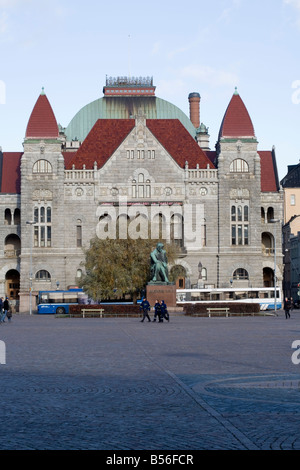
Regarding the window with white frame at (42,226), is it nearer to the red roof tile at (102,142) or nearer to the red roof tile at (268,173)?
the red roof tile at (102,142)

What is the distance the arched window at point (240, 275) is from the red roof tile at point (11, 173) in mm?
29627

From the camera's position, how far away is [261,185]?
103375mm

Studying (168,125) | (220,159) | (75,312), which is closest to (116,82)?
(168,125)

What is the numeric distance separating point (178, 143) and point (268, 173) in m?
12.8

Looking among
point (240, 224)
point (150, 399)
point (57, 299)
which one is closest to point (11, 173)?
point (57, 299)

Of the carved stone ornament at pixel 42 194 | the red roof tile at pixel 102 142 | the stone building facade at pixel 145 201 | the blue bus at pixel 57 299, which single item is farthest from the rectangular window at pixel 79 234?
→ the blue bus at pixel 57 299

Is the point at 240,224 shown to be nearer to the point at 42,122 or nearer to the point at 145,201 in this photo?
the point at 145,201

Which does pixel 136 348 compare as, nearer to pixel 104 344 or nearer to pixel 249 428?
pixel 104 344

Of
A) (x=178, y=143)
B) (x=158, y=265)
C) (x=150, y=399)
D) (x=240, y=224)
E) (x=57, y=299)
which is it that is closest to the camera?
(x=150, y=399)

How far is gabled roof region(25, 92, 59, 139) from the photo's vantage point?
321ft

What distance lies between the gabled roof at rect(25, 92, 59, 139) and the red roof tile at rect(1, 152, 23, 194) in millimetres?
8109

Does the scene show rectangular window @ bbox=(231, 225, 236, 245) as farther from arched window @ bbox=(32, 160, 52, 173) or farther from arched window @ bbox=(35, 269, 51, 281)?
arched window @ bbox=(32, 160, 52, 173)

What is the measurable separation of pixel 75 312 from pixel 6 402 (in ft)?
176

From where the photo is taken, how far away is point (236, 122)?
9912cm
